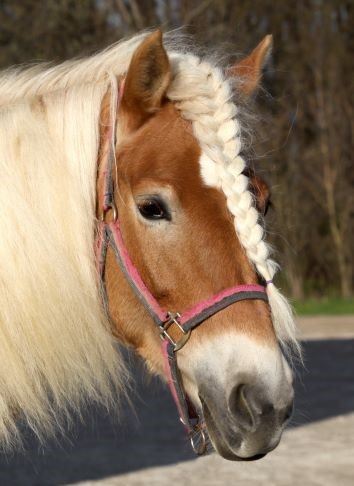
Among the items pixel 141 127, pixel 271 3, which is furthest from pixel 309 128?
pixel 141 127

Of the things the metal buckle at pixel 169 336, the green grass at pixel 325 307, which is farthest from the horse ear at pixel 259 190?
the green grass at pixel 325 307

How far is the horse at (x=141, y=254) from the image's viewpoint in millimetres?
2660

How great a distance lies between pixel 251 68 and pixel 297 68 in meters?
17.4

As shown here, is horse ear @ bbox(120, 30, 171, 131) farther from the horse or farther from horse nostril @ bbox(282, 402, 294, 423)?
horse nostril @ bbox(282, 402, 294, 423)

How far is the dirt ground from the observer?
5.95 metres

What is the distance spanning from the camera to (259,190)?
2922mm

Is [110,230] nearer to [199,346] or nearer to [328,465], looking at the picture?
[199,346]

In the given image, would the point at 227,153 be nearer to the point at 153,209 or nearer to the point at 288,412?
the point at 153,209

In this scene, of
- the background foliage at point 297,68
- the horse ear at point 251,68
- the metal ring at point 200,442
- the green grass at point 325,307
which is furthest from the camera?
the background foliage at point 297,68

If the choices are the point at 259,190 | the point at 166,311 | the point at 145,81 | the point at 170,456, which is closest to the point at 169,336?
the point at 166,311

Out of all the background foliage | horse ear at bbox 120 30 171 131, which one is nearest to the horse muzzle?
horse ear at bbox 120 30 171 131

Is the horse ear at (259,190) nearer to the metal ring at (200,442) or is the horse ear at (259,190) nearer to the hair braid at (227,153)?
the hair braid at (227,153)

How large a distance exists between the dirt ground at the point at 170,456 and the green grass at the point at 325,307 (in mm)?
6258

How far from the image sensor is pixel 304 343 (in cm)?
1199
